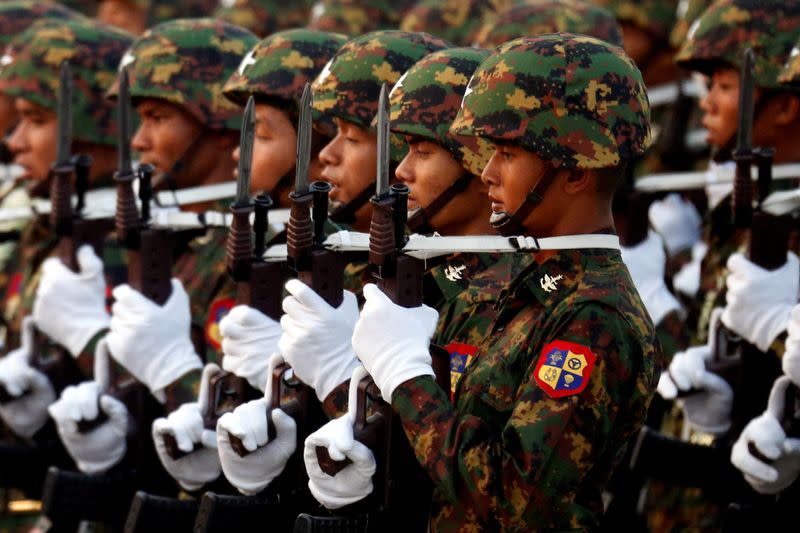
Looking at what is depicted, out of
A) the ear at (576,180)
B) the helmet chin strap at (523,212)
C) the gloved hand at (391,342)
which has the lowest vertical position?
the gloved hand at (391,342)

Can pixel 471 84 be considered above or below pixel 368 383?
above

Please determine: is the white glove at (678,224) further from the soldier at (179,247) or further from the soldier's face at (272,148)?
the soldier's face at (272,148)

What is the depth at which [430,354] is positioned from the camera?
17.1ft

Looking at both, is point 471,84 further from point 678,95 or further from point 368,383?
point 678,95

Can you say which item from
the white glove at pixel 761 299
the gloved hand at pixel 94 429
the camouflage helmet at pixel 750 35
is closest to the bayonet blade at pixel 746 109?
the white glove at pixel 761 299

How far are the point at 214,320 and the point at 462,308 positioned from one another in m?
1.80

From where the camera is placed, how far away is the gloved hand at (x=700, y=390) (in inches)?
271

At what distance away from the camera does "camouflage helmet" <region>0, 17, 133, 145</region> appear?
30.3 feet

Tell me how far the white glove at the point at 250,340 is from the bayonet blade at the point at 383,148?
1.24m

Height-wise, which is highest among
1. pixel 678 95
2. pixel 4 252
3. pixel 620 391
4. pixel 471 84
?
pixel 471 84

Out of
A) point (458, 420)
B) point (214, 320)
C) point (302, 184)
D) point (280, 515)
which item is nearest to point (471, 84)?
point (302, 184)

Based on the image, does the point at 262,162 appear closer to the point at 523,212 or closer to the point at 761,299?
the point at 761,299

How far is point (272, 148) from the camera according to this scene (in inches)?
288

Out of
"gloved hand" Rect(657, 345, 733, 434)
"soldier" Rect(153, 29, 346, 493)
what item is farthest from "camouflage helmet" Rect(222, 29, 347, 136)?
"gloved hand" Rect(657, 345, 733, 434)
